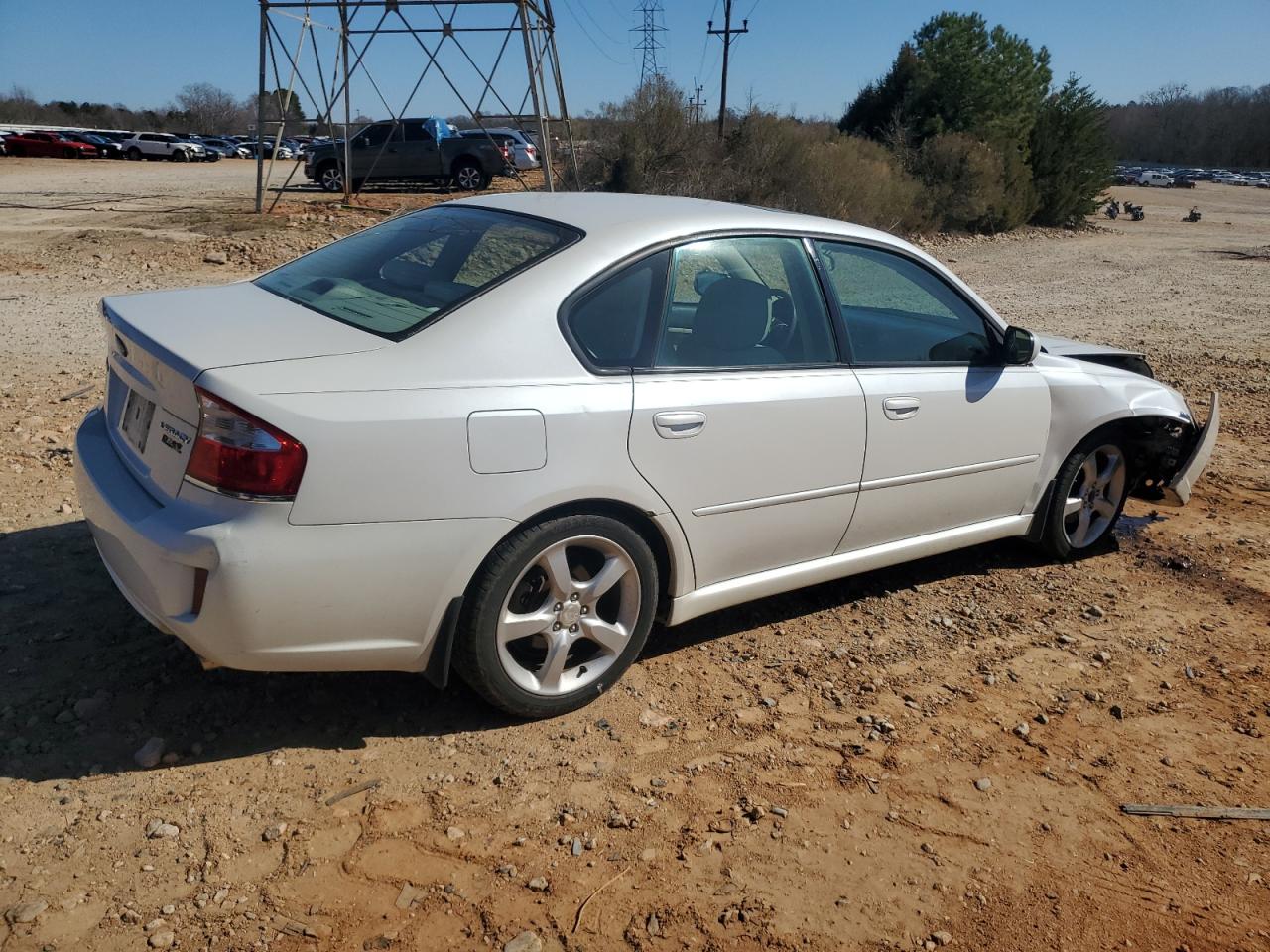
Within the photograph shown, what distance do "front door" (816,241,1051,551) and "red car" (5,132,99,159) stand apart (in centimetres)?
4729

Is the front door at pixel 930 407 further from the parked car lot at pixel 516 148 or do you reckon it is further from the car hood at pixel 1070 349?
the parked car lot at pixel 516 148

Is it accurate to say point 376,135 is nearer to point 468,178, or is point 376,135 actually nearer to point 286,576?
point 468,178

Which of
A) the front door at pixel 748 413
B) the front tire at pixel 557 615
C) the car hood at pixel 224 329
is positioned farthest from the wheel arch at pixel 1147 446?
the car hood at pixel 224 329

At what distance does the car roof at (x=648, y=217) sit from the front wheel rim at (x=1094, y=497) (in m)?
1.57

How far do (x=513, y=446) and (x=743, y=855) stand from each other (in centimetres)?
131

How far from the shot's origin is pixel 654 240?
3631 mm

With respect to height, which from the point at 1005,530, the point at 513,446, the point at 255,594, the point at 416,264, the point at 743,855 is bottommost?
the point at 743,855

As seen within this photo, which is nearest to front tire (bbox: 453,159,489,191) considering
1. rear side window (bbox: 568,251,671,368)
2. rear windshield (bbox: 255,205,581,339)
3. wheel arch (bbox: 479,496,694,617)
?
rear windshield (bbox: 255,205,581,339)

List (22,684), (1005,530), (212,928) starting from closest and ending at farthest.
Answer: (212,928) < (22,684) < (1005,530)

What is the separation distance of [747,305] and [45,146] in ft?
157

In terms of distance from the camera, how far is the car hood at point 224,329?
9.89 feet

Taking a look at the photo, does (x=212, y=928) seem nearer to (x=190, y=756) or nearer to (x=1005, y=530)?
(x=190, y=756)

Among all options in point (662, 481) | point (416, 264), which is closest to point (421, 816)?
point (662, 481)

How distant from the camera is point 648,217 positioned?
3.76 m
